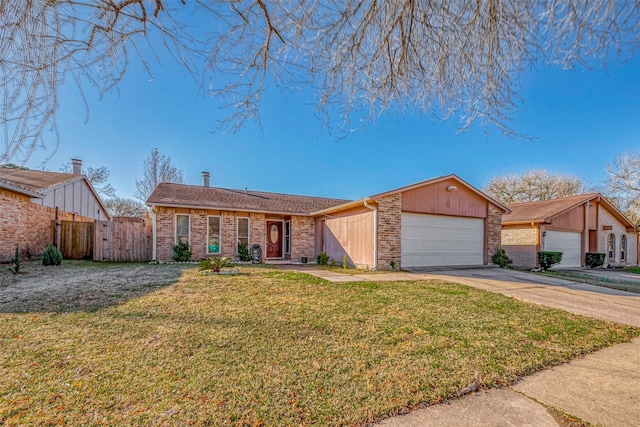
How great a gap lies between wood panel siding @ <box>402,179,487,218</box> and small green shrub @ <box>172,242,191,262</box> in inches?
352

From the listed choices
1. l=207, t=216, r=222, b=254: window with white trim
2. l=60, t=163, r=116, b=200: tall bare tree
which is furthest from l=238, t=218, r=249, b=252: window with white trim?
l=60, t=163, r=116, b=200: tall bare tree

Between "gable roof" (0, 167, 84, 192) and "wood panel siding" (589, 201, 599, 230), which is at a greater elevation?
"gable roof" (0, 167, 84, 192)

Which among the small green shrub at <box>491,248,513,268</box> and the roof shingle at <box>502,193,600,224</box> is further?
the roof shingle at <box>502,193,600,224</box>

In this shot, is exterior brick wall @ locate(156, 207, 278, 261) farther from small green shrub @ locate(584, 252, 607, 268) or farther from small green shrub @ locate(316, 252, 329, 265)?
small green shrub @ locate(584, 252, 607, 268)

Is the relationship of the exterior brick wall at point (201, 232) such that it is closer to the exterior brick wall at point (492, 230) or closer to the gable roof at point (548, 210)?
the exterior brick wall at point (492, 230)

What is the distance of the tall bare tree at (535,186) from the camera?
2675 cm

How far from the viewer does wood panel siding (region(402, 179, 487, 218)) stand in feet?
38.2

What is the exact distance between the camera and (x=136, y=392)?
2.39m

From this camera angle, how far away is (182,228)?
1283 centimetres

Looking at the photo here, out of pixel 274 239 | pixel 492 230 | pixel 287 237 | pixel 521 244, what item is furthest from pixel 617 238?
pixel 274 239

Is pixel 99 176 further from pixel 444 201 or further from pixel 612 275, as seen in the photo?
pixel 612 275

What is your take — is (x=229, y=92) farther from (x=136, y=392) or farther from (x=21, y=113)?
(x=136, y=392)

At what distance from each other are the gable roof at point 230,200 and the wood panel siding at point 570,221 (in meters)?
11.9

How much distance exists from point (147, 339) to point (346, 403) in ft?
8.28
